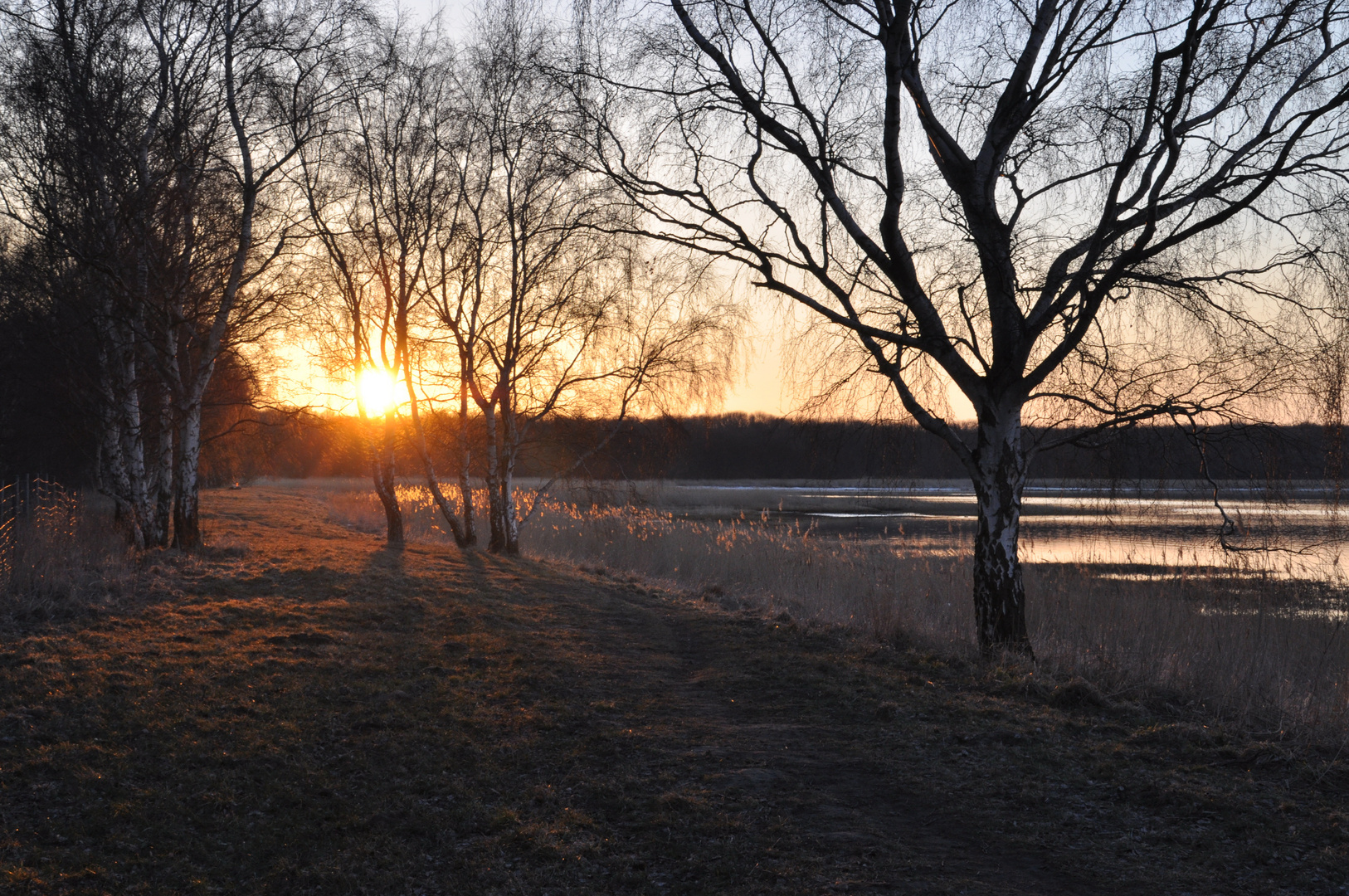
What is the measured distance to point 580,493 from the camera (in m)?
23.1

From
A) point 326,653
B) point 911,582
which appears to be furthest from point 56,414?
point 911,582

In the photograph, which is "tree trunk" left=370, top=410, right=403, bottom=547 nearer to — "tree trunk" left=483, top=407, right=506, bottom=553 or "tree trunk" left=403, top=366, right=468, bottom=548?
"tree trunk" left=403, top=366, right=468, bottom=548

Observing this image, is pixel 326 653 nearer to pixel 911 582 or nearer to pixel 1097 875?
pixel 1097 875

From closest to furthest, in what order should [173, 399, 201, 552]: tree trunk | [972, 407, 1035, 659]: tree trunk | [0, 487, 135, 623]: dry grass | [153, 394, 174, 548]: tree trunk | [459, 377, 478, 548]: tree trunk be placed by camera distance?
[0, 487, 135, 623]: dry grass, [972, 407, 1035, 659]: tree trunk, [173, 399, 201, 552]: tree trunk, [153, 394, 174, 548]: tree trunk, [459, 377, 478, 548]: tree trunk

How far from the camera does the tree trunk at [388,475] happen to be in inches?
684

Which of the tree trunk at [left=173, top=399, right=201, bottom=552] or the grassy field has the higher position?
the tree trunk at [left=173, top=399, right=201, bottom=552]

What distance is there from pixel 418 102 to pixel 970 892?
55.1 ft

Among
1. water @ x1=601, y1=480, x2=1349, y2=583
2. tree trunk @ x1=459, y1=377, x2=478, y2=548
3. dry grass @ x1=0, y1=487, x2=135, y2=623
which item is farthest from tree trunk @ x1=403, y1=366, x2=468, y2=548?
dry grass @ x1=0, y1=487, x2=135, y2=623

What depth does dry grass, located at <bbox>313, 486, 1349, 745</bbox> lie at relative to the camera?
7141 mm

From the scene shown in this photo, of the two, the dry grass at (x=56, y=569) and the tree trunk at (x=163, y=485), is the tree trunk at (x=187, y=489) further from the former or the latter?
the dry grass at (x=56, y=569)

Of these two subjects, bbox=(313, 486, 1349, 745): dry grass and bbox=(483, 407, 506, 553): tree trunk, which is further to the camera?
bbox=(483, 407, 506, 553): tree trunk

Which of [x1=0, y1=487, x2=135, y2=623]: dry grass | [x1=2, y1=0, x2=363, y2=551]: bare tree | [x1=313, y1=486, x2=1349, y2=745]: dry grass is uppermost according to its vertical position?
[x1=2, y1=0, x2=363, y2=551]: bare tree

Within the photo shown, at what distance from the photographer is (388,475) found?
17.4 meters

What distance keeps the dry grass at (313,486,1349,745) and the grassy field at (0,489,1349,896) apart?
78 cm
